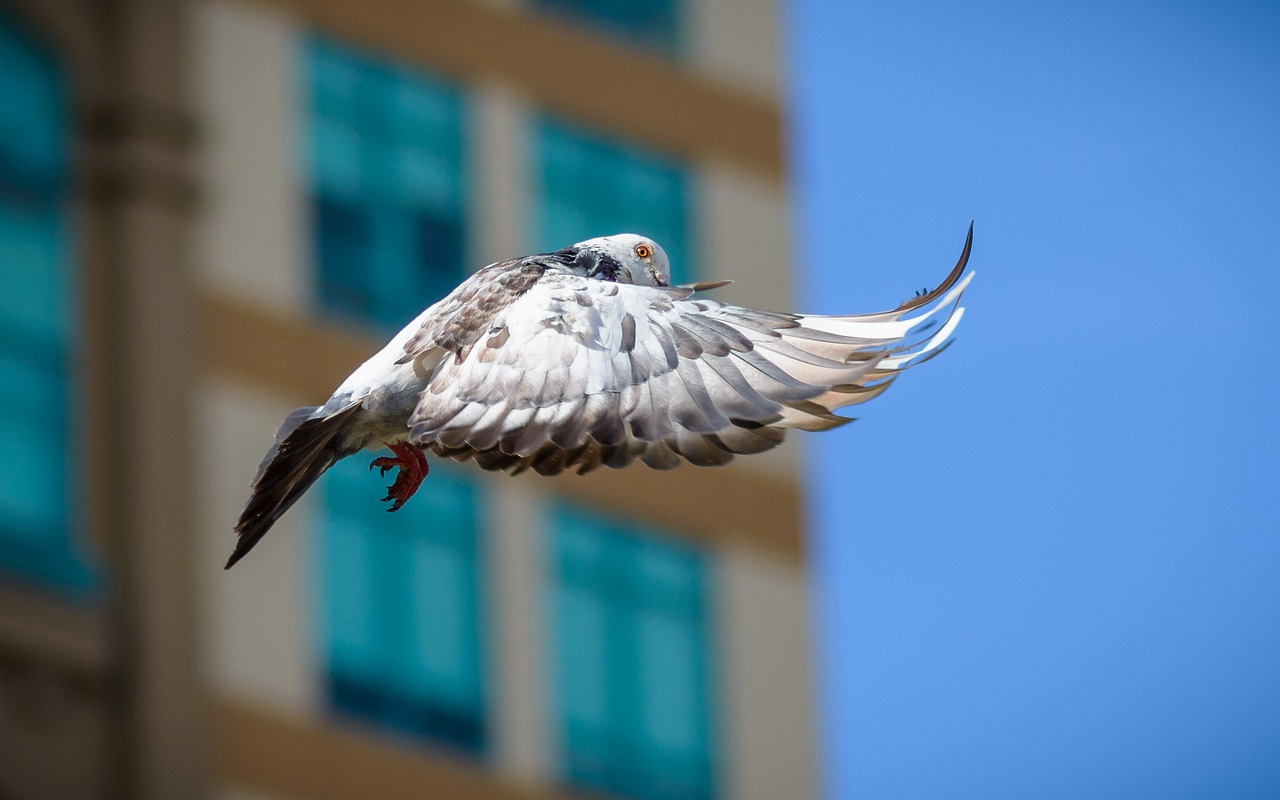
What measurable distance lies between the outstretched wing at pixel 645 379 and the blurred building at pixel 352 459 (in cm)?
941

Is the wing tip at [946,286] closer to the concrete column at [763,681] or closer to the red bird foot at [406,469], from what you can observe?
the red bird foot at [406,469]

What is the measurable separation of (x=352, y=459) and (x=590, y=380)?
449 inches

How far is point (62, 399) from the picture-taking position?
1672cm

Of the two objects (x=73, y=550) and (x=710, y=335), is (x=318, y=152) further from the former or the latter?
(x=710, y=335)

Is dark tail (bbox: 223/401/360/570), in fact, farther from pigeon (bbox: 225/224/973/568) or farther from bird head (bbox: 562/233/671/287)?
bird head (bbox: 562/233/671/287)

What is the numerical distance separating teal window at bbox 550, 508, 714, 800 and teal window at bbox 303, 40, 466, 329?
2478 mm

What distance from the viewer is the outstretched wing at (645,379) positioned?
A: 6.73 m

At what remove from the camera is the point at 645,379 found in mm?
6879

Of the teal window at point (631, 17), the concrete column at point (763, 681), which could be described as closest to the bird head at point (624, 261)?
the concrete column at point (763, 681)

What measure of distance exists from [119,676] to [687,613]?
17.2 ft

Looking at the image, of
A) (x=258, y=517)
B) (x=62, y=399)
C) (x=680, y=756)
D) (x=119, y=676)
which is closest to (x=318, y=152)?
(x=62, y=399)

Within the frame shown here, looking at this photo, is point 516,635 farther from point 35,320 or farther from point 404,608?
point 35,320

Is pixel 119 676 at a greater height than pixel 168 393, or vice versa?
pixel 168 393

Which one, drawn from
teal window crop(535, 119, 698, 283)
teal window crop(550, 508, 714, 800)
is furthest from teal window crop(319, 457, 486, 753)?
teal window crop(535, 119, 698, 283)
